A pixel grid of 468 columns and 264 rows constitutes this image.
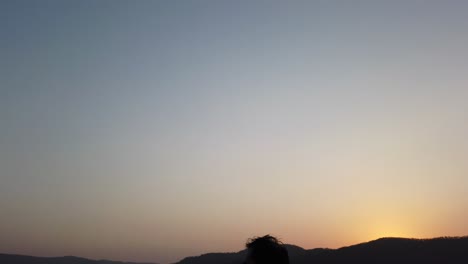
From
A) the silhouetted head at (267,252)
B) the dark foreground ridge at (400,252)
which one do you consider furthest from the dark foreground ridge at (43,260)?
the silhouetted head at (267,252)

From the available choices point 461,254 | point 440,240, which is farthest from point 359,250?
point 461,254

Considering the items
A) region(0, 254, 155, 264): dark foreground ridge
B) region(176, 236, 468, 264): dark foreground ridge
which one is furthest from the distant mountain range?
region(0, 254, 155, 264): dark foreground ridge

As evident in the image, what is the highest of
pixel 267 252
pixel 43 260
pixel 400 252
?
pixel 43 260

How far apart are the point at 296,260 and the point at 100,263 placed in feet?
462

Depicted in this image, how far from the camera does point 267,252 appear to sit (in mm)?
5160

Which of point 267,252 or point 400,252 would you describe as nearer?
point 267,252

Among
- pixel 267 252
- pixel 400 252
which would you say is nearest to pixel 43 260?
pixel 400 252

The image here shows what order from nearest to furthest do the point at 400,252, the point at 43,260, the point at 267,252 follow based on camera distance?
the point at 267,252
the point at 400,252
the point at 43,260

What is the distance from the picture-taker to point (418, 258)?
44.6 m

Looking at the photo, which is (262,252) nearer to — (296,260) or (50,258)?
(296,260)

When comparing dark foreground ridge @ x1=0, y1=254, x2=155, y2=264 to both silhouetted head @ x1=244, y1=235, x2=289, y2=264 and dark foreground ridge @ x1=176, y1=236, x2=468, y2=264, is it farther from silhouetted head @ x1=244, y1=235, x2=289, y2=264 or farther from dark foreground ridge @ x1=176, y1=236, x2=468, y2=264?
silhouetted head @ x1=244, y1=235, x2=289, y2=264

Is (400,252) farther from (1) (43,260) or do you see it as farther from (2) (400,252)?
(1) (43,260)

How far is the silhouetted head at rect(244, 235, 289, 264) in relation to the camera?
16.8ft

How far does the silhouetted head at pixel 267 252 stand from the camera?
512 cm
